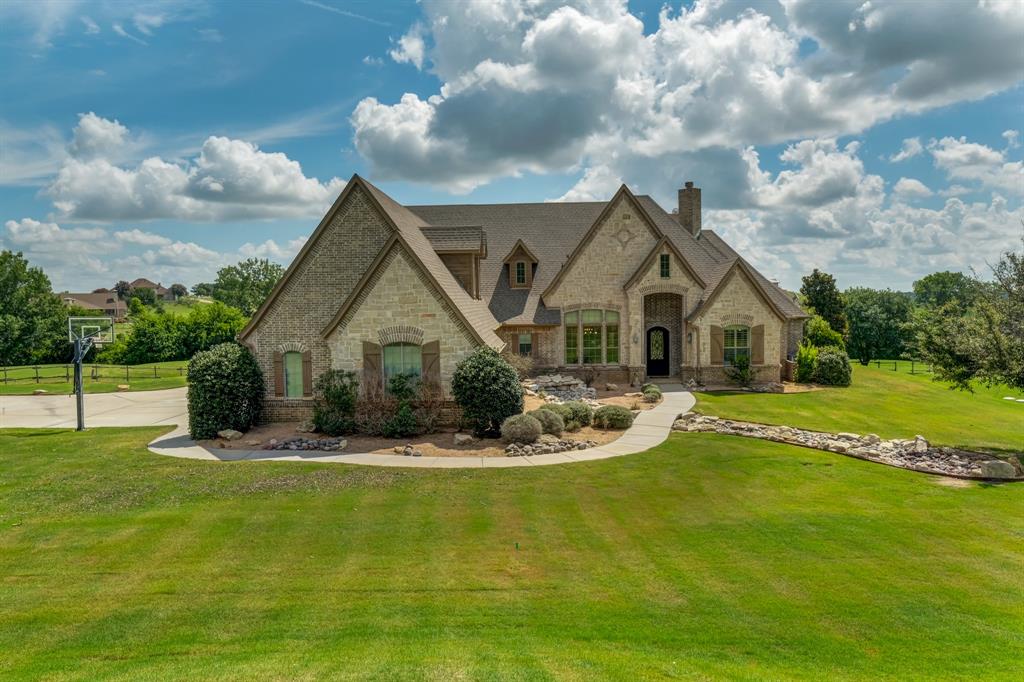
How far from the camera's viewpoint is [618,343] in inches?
1178

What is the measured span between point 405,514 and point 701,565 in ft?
19.6

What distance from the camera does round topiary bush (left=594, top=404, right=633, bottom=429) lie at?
20.0 m

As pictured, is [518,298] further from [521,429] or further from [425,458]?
[425,458]

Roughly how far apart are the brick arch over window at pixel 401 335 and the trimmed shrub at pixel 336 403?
175cm

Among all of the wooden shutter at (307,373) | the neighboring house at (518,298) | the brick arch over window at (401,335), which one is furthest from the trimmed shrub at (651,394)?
the wooden shutter at (307,373)

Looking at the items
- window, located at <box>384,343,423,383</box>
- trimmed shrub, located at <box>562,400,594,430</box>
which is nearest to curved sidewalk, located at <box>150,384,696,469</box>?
trimmed shrub, located at <box>562,400,594,430</box>

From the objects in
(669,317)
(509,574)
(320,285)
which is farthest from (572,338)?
(509,574)

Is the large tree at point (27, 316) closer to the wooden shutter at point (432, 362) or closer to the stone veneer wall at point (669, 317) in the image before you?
the wooden shutter at point (432, 362)

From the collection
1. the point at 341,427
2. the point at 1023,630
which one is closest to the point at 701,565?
the point at 1023,630

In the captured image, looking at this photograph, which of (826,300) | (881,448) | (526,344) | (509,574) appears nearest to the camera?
(509,574)

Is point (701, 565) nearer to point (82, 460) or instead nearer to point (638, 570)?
point (638, 570)

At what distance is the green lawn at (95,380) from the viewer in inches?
1309

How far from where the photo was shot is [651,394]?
2531 centimetres

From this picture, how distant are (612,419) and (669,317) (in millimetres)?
12454
